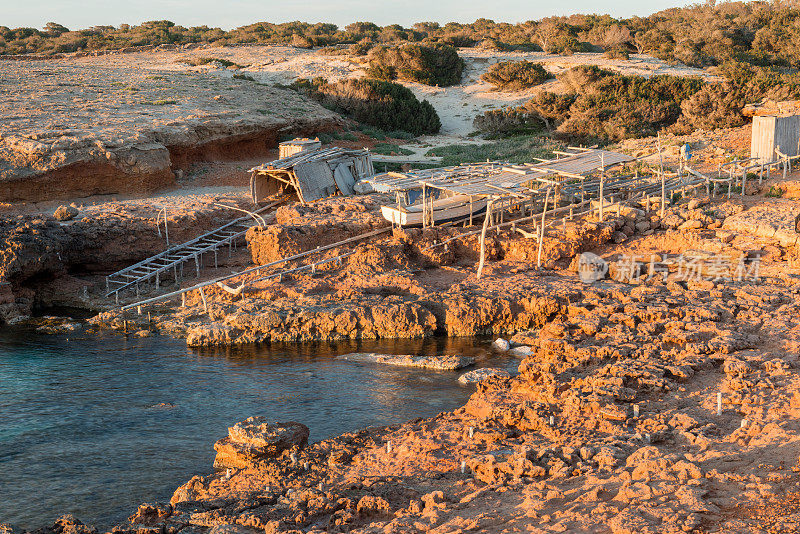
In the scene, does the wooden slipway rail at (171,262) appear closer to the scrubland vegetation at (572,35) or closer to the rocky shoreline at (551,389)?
the rocky shoreline at (551,389)

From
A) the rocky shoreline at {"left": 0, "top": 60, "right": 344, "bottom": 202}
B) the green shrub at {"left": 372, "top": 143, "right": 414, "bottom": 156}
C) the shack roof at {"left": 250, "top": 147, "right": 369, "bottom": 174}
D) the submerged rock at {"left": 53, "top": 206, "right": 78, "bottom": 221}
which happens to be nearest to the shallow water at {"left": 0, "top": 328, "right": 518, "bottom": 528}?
the submerged rock at {"left": 53, "top": 206, "right": 78, "bottom": 221}

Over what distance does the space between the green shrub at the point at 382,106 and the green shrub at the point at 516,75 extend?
6165 millimetres

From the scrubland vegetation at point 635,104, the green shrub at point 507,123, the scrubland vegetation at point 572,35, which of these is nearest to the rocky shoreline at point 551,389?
the scrubland vegetation at point 635,104

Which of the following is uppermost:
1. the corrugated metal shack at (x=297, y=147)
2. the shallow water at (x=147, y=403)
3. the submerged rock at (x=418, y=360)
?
the corrugated metal shack at (x=297, y=147)

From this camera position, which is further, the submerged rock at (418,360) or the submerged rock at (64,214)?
the submerged rock at (64,214)

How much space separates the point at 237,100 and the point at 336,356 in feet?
68.4

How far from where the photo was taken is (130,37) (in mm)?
61312

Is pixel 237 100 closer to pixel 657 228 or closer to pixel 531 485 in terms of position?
pixel 657 228

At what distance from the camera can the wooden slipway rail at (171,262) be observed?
2017 centimetres

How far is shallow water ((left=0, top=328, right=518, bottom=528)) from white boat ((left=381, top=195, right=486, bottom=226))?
5311mm

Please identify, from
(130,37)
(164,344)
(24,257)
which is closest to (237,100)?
(24,257)

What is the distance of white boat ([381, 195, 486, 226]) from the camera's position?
20.8m

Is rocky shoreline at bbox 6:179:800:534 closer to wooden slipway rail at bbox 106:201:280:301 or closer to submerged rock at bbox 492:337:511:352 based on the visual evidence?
submerged rock at bbox 492:337:511:352

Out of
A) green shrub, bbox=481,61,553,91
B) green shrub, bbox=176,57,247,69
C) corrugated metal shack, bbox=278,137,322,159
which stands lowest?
corrugated metal shack, bbox=278,137,322,159
